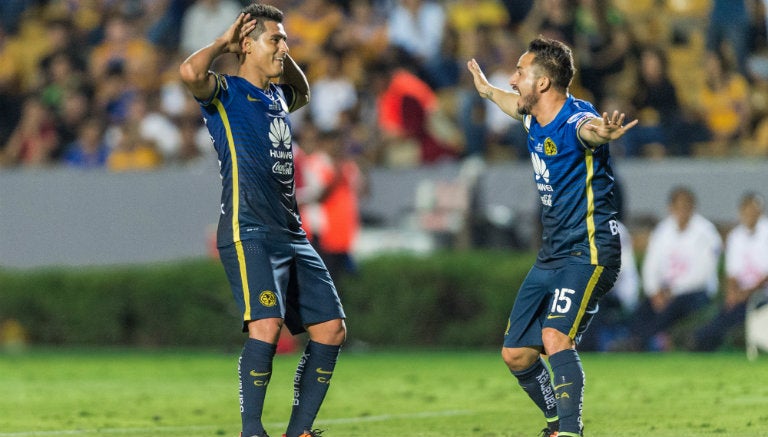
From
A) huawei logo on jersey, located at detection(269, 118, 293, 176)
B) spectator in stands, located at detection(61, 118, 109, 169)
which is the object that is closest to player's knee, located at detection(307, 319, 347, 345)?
huawei logo on jersey, located at detection(269, 118, 293, 176)

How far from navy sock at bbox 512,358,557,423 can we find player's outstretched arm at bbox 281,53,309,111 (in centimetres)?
220

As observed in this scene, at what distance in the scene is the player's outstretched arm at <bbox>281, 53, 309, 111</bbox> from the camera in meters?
8.82

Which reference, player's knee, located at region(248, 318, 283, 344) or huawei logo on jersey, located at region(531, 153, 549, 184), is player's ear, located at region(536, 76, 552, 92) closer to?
huawei logo on jersey, located at region(531, 153, 549, 184)

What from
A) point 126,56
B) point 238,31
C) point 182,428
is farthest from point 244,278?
point 126,56

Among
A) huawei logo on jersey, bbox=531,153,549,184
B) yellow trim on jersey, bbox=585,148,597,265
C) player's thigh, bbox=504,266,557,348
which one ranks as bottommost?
player's thigh, bbox=504,266,557,348

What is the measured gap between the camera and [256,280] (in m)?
7.98

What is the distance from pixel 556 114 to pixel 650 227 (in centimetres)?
1076

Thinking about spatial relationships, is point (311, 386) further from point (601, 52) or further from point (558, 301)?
point (601, 52)

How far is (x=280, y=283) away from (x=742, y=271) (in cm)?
986

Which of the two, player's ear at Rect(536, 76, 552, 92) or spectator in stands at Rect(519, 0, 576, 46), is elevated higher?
spectator in stands at Rect(519, 0, 576, 46)

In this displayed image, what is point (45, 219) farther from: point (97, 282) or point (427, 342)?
point (427, 342)

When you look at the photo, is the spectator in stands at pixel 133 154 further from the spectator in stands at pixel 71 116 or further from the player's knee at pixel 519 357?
the player's knee at pixel 519 357

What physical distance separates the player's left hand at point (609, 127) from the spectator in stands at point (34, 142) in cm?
1482

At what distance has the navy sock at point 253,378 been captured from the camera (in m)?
7.94
